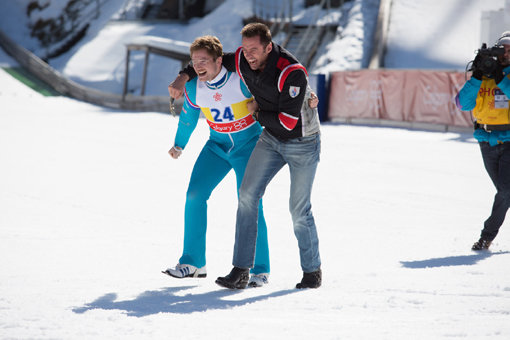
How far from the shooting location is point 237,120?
14.7ft

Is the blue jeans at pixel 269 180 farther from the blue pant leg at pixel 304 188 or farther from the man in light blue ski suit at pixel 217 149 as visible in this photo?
the man in light blue ski suit at pixel 217 149

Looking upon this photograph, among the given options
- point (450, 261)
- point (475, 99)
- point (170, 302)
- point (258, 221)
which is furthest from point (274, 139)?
point (475, 99)

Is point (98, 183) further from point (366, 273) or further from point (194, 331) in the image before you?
point (194, 331)

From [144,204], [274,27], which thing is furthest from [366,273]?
[274,27]

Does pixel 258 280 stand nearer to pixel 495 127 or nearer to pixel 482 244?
pixel 482 244

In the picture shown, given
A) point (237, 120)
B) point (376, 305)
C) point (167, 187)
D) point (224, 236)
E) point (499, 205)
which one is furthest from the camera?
point (167, 187)

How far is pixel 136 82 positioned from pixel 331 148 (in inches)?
727

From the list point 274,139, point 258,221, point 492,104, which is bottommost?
point 258,221

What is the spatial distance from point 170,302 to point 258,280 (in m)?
0.77

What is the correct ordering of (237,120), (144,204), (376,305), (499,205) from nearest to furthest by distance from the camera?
(376,305)
(237,120)
(499,205)
(144,204)

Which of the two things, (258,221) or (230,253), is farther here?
(230,253)

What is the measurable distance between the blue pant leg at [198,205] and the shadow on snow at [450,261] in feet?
5.51

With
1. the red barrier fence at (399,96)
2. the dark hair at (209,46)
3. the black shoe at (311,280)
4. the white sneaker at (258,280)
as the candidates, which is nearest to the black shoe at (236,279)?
the white sneaker at (258,280)

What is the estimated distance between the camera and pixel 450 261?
5254mm
